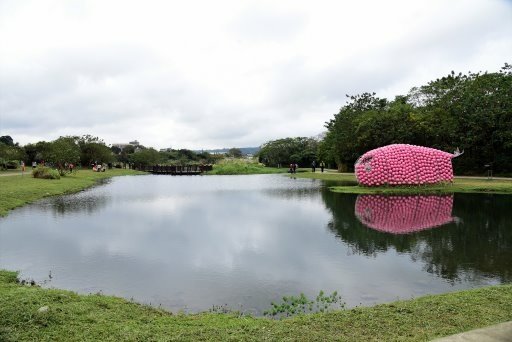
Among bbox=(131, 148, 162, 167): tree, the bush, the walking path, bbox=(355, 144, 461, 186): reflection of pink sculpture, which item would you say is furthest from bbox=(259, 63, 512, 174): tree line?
bbox=(131, 148, 162, 167): tree

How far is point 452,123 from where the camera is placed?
A: 39438 mm

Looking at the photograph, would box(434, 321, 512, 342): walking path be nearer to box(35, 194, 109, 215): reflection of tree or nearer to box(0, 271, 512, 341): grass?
box(0, 271, 512, 341): grass

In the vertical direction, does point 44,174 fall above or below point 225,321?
above

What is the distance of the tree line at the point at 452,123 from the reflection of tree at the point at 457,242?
2017 centimetres

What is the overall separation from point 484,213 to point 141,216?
16.4 m

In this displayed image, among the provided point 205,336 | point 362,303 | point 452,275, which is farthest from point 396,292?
point 205,336

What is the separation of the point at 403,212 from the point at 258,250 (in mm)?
10014

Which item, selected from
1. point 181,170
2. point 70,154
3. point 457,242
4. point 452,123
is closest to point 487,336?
point 457,242

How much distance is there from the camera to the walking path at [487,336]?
502cm

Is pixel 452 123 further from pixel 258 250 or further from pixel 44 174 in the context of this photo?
pixel 44 174

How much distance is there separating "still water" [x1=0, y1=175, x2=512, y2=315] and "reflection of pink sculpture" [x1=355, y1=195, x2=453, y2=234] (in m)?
0.08

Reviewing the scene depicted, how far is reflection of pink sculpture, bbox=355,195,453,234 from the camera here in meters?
16.5

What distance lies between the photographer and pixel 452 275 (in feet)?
32.9

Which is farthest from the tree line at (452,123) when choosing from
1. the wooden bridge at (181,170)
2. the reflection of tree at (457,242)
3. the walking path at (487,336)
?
the walking path at (487,336)
